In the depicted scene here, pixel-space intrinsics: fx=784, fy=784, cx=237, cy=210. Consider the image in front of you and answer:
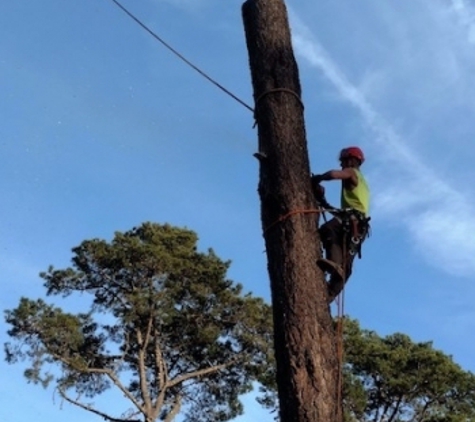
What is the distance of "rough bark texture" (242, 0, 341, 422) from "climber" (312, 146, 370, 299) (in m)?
0.30

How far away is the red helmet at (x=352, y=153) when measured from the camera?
4.45 metres

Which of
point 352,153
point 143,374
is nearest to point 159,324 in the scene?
point 143,374

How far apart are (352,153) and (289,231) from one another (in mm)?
1107

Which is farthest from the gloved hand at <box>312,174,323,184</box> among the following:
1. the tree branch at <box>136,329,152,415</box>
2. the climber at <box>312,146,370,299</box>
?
the tree branch at <box>136,329,152,415</box>

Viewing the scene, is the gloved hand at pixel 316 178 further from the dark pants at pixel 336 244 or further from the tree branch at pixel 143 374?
the tree branch at pixel 143 374

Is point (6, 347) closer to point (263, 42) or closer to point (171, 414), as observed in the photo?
point (171, 414)

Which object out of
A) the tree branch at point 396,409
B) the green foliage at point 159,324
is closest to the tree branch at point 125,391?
the green foliage at point 159,324

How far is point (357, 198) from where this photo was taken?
14.3 ft

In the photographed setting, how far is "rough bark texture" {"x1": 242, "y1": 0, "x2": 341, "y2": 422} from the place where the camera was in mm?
3178

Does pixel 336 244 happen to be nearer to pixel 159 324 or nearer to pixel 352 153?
pixel 352 153

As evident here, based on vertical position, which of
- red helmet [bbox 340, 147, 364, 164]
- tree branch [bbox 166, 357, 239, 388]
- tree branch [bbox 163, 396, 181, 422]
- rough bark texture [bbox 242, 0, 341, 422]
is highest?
tree branch [bbox 166, 357, 239, 388]

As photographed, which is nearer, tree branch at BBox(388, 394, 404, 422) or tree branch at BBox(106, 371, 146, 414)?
tree branch at BBox(106, 371, 146, 414)

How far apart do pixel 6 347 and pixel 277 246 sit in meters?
17.3

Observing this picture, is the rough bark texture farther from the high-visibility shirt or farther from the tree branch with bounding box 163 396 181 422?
Result: the tree branch with bounding box 163 396 181 422
